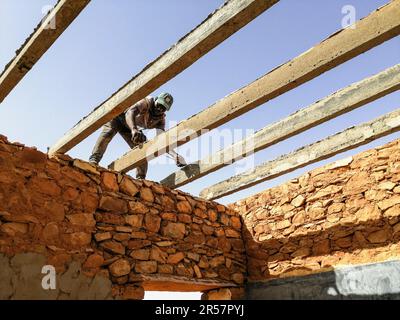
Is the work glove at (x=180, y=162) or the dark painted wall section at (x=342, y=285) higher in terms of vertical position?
the work glove at (x=180, y=162)

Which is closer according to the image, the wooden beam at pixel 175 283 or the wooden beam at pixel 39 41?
the wooden beam at pixel 39 41

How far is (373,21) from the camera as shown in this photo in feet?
9.39

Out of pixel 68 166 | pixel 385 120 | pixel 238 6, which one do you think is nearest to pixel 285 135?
pixel 385 120

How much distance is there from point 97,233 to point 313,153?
2.78m

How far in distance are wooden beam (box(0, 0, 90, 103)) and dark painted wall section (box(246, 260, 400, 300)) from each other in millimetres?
3950

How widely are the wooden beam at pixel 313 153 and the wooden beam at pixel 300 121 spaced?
0.67 meters

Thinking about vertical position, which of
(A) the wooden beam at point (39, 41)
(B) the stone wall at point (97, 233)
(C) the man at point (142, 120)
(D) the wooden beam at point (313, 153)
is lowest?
(B) the stone wall at point (97, 233)

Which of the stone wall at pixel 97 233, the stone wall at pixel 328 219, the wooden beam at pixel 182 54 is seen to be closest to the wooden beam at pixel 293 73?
the stone wall at pixel 97 233

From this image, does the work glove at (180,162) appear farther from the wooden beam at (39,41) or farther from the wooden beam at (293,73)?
the wooden beam at (39,41)

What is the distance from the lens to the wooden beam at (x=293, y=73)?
9.26 feet

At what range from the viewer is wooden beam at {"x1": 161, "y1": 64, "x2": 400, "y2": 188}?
3.61m

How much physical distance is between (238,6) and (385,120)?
8.57 feet

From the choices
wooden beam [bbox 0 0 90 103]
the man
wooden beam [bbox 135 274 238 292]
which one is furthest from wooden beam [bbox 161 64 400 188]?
wooden beam [bbox 0 0 90 103]
